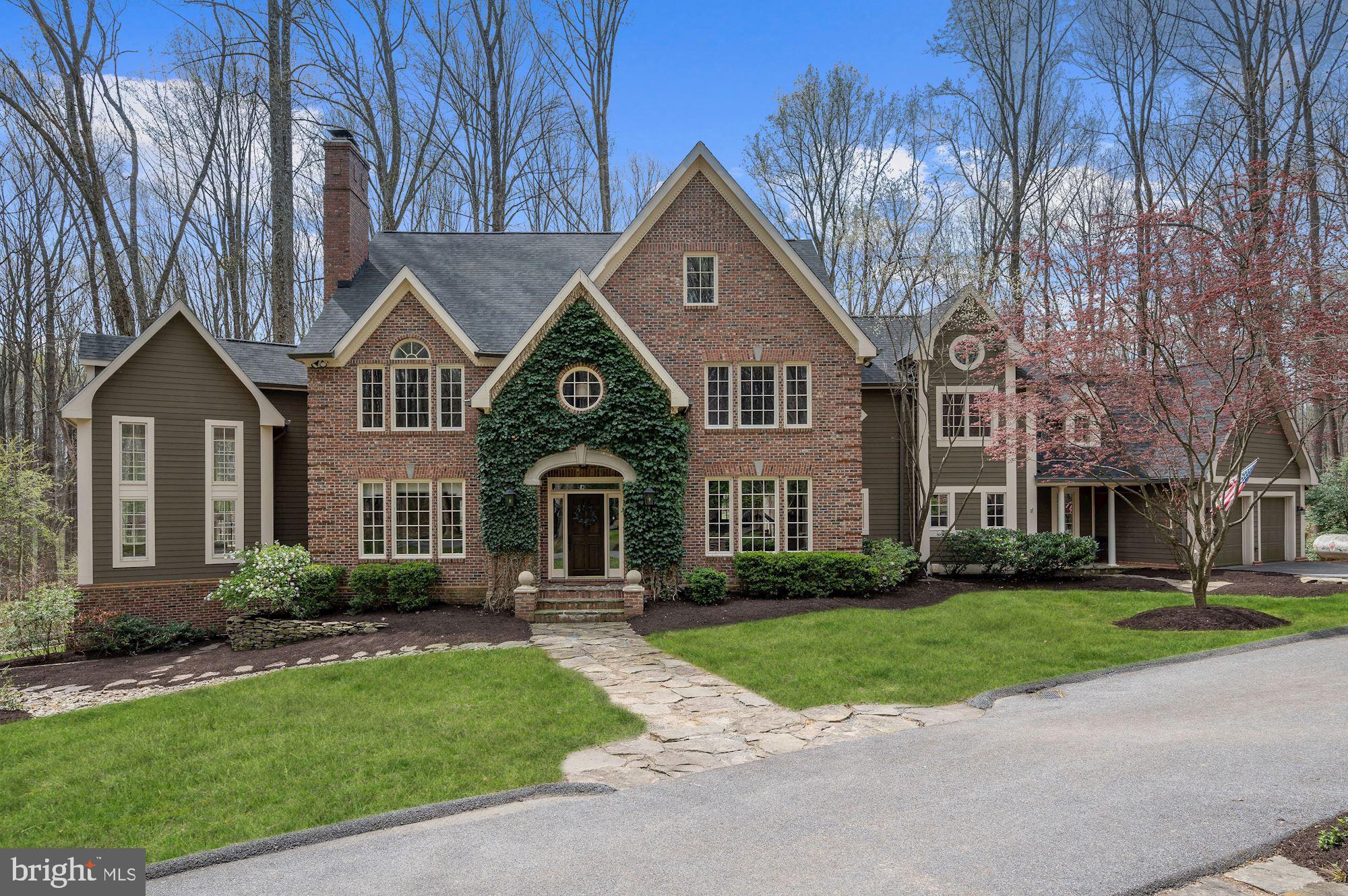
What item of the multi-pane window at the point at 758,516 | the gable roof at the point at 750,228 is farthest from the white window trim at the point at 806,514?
the gable roof at the point at 750,228

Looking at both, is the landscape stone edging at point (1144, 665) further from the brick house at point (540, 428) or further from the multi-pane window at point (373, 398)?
the multi-pane window at point (373, 398)

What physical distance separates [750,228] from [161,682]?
13734 millimetres

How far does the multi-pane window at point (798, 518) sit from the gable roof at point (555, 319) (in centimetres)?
330

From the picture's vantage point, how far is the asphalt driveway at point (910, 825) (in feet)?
14.3

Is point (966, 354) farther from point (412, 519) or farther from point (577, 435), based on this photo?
point (412, 519)

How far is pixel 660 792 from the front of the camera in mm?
5793

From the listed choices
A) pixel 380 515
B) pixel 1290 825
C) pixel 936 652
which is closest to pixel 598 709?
pixel 936 652

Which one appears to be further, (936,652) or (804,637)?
(804,637)

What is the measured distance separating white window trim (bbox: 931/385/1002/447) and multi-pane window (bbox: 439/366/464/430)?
11969 mm

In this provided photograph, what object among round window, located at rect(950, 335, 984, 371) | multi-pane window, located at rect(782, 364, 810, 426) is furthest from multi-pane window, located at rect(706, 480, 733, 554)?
round window, located at rect(950, 335, 984, 371)

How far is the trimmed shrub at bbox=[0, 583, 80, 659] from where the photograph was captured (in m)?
14.7

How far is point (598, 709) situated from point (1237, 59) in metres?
25.9

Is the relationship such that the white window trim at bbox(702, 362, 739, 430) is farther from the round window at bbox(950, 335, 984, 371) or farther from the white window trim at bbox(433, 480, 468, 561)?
the round window at bbox(950, 335, 984, 371)

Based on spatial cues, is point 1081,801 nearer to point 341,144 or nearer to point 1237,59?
point 341,144
